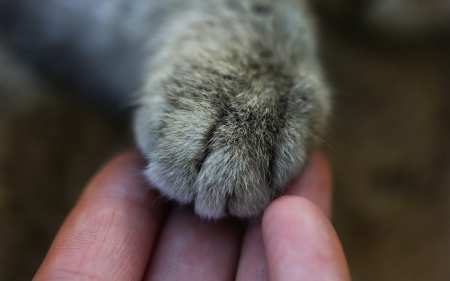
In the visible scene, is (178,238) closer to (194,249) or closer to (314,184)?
Answer: (194,249)

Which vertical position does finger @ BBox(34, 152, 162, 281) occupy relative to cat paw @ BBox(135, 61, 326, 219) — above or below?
below

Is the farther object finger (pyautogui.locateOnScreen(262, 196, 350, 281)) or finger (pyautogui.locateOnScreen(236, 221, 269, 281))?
finger (pyautogui.locateOnScreen(236, 221, 269, 281))

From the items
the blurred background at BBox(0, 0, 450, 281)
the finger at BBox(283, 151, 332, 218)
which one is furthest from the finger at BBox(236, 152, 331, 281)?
the blurred background at BBox(0, 0, 450, 281)

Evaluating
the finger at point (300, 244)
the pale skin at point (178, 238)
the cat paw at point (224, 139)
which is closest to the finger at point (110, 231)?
the pale skin at point (178, 238)

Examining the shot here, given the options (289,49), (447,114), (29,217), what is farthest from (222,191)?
(447,114)

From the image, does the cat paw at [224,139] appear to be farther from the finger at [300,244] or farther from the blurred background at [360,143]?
the blurred background at [360,143]

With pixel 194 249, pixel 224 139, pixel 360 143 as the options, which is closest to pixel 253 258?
pixel 194 249

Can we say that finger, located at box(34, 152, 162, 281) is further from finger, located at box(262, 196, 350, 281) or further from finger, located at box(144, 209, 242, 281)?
finger, located at box(262, 196, 350, 281)
